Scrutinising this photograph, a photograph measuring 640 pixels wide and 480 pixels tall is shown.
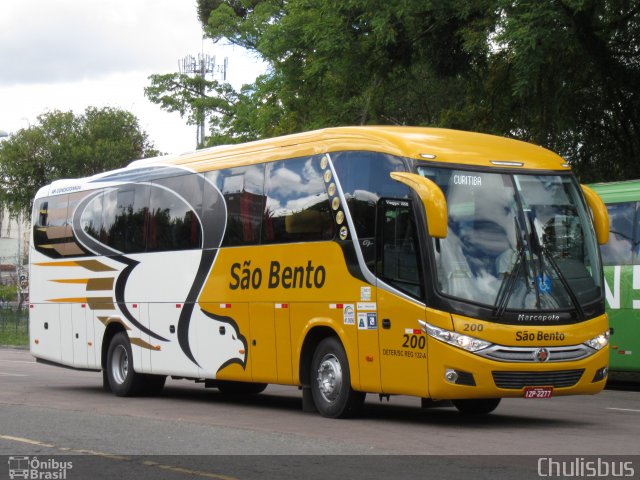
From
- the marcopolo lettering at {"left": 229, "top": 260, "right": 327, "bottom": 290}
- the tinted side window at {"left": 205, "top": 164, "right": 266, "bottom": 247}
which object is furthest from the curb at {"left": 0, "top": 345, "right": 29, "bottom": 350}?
the marcopolo lettering at {"left": 229, "top": 260, "right": 327, "bottom": 290}

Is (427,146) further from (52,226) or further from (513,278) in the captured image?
(52,226)

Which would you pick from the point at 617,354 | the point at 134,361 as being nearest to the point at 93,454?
the point at 134,361

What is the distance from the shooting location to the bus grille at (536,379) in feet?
43.3

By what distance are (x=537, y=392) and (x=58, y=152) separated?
5750cm

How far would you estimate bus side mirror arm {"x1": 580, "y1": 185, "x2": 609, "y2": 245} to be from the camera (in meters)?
14.5

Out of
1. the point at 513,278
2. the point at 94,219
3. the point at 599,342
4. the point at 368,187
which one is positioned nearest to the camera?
the point at 513,278

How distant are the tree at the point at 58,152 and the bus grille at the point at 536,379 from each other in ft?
182

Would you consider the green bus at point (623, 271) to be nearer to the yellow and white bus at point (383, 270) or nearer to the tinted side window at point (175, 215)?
the yellow and white bus at point (383, 270)

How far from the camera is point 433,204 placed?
1288 centimetres
